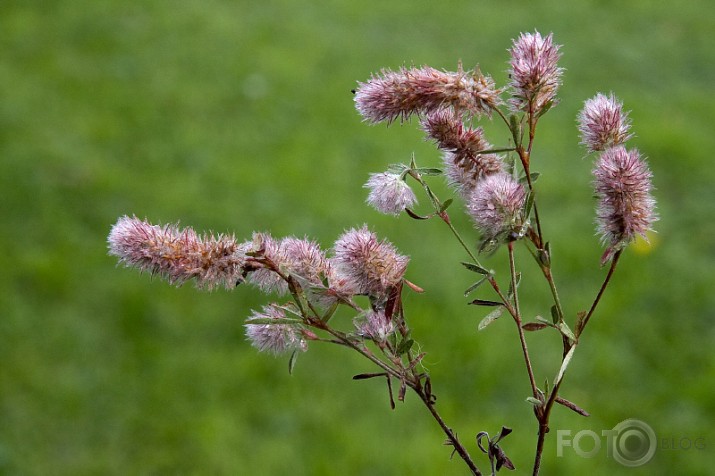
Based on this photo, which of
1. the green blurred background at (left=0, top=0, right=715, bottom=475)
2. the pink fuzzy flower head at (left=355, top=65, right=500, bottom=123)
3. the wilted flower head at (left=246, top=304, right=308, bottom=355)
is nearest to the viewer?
the pink fuzzy flower head at (left=355, top=65, right=500, bottom=123)

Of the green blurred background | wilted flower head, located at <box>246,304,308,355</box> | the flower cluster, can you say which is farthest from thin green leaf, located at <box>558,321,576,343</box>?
the green blurred background

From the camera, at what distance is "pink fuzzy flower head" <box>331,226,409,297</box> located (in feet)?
3.22

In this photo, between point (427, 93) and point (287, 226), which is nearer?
point (427, 93)

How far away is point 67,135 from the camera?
5.03 m

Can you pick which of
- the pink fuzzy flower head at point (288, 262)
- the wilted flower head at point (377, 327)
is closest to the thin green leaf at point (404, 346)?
the wilted flower head at point (377, 327)

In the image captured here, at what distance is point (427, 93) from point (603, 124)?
0.23 metres

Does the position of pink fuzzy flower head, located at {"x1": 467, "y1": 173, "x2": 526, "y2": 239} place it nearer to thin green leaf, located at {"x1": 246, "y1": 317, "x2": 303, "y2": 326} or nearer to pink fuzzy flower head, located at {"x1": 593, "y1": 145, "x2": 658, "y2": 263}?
pink fuzzy flower head, located at {"x1": 593, "y1": 145, "x2": 658, "y2": 263}

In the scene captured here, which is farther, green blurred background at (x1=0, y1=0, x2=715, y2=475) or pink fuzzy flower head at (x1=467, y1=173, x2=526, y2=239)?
green blurred background at (x1=0, y1=0, x2=715, y2=475)

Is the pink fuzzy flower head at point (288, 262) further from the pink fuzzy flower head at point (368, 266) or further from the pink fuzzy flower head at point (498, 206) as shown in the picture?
the pink fuzzy flower head at point (498, 206)

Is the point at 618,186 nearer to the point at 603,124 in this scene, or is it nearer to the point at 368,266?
the point at 603,124

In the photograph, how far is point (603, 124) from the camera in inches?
39.1

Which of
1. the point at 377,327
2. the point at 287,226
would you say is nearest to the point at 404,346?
the point at 377,327

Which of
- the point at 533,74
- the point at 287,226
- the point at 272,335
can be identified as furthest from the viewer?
the point at 287,226

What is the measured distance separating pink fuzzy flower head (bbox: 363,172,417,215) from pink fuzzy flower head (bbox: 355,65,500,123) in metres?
0.10
